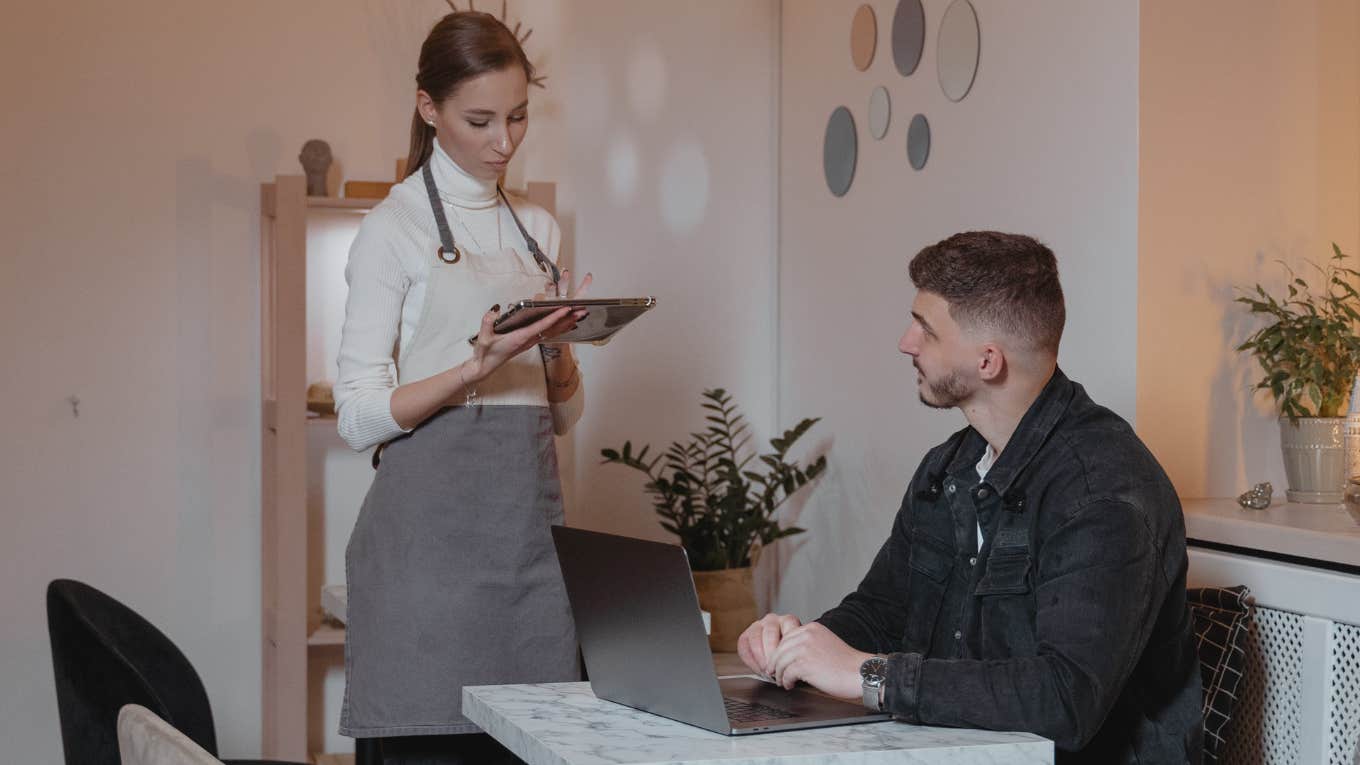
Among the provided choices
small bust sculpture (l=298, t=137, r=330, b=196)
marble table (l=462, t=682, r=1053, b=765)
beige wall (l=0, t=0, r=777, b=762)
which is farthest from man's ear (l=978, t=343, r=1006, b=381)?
small bust sculpture (l=298, t=137, r=330, b=196)

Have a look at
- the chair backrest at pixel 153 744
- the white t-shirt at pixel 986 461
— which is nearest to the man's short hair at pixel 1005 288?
the white t-shirt at pixel 986 461

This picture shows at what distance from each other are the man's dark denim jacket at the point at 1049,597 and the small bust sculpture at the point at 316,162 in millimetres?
2352

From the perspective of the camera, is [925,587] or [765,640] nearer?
[765,640]

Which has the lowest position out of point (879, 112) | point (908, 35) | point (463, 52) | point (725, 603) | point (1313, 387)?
point (725, 603)

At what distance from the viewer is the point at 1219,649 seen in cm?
217

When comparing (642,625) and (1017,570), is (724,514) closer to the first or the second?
(1017,570)

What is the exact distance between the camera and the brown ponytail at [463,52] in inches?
85.7

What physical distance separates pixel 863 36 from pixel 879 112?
223 mm

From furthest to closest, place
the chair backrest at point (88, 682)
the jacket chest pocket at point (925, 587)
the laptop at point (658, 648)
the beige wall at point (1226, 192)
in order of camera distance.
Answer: the beige wall at point (1226, 192) < the chair backrest at point (88, 682) < the jacket chest pocket at point (925, 587) < the laptop at point (658, 648)

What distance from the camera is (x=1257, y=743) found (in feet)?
7.50

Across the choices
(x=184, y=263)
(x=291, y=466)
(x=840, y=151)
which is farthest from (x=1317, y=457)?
(x=184, y=263)

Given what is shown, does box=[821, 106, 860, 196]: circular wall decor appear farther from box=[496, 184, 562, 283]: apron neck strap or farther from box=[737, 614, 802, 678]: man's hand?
box=[737, 614, 802, 678]: man's hand

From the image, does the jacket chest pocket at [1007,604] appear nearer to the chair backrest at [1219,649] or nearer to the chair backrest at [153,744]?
the chair backrest at [1219,649]

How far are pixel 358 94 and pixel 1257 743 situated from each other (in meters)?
2.89
